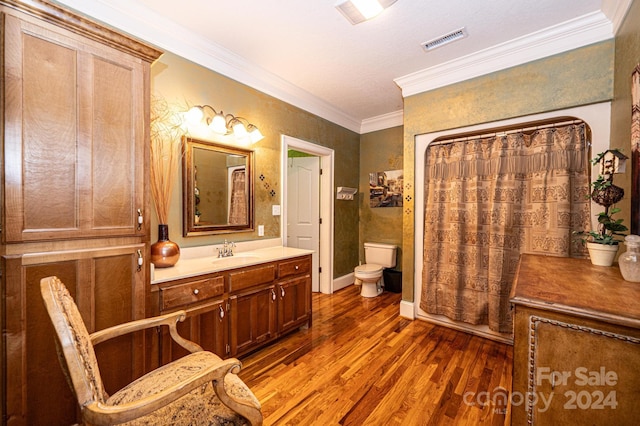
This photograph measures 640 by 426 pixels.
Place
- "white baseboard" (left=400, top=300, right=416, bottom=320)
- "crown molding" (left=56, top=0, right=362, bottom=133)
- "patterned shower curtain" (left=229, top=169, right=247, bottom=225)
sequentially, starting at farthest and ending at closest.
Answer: "white baseboard" (left=400, top=300, right=416, bottom=320), "patterned shower curtain" (left=229, top=169, right=247, bottom=225), "crown molding" (left=56, top=0, right=362, bottom=133)

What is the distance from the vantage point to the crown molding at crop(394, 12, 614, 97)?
2088 mm

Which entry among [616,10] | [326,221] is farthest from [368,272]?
[616,10]

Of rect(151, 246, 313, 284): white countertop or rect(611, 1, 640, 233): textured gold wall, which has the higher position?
rect(611, 1, 640, 233): textured gold wall

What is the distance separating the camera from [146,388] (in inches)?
46.3

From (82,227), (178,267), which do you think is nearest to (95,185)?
(82,227)

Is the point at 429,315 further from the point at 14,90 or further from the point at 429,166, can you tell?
the point at 14,90

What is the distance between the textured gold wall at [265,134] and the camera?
2.25 metres

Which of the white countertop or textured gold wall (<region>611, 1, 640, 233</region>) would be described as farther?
the white countertop

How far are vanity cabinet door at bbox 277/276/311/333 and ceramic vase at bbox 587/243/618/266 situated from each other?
2.22 meters

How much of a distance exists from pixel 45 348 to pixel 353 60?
313 centimetres

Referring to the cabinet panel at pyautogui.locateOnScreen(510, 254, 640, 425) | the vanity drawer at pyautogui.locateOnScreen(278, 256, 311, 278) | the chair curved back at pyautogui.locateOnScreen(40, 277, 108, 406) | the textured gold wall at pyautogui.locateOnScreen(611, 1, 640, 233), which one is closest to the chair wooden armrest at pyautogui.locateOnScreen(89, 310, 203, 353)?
the chair curved back at pyautogui.locateOnScreen(40, 277, 108, 406)

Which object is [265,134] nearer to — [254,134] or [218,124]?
[254,134]

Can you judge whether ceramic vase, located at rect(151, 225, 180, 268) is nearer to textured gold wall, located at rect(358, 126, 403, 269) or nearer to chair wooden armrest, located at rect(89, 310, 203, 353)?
chair wooden armrest, located at rect(89, 310, 203, 353)

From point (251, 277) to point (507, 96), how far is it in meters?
2.96
